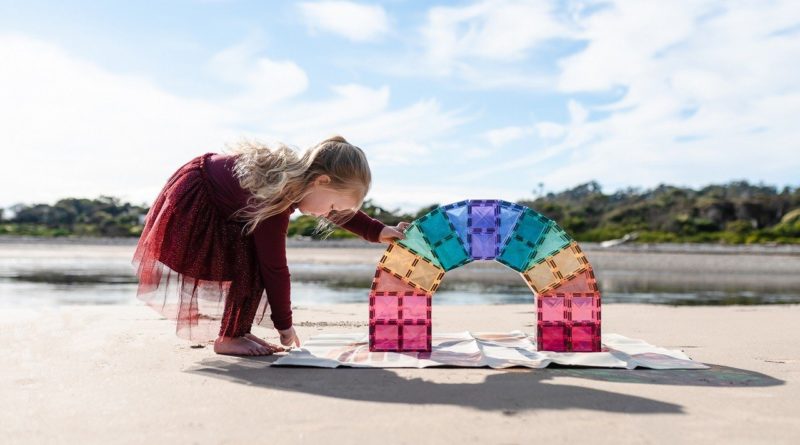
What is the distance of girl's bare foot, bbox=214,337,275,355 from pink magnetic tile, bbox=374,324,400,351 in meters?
0.66

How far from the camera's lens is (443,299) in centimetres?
1027

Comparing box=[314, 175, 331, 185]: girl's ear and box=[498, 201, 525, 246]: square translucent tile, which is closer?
box=[314, 175, 331, 185]: girl's ear

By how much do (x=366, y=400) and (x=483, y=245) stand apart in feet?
5.52

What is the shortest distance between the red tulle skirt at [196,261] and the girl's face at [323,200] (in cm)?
44

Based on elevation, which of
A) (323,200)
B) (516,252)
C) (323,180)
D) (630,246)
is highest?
(630,246)

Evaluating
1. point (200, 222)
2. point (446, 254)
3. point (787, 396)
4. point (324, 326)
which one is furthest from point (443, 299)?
point (787, 396)

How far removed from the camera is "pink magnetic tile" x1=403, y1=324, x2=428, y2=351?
420 centimetres

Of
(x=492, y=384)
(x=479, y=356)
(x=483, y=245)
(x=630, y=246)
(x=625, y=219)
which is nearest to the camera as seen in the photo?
(x=492, y=384)

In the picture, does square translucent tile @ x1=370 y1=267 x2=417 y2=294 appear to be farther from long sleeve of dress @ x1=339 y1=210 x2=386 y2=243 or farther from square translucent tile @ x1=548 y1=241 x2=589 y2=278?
square translucent tile @ x1=548 y1=241 x2=589 y2=278

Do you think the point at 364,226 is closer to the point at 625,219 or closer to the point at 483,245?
the point at 483,245

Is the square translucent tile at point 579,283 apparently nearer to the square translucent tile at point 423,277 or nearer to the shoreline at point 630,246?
the square translucent tile at point 423,277

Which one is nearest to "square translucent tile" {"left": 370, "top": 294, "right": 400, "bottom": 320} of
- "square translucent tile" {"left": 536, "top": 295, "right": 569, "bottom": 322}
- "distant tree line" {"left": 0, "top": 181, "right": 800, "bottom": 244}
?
"square translucent tile" {"left": 536, "top": 295, "right": 569, "bottom": 322}

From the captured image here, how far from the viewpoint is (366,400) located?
2.88 meters

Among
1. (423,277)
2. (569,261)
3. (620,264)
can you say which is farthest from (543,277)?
(620,264)
